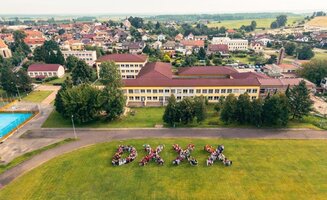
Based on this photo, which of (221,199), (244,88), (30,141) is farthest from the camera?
(244,88)

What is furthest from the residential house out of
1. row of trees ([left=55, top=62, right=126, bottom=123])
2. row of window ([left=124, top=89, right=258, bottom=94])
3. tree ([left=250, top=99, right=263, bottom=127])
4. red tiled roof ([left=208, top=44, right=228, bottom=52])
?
tree ([left=250, top=99, right=263, bottom=127])

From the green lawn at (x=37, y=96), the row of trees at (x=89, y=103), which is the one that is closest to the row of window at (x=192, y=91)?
the row of trees at (x=89, y=103)

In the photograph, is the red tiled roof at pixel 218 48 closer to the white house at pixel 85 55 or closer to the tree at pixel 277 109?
the white house at pixel 85 55

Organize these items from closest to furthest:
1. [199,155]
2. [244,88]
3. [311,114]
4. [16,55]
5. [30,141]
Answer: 1. [199,155]
2. [30,141]
3. [311,114]
4. [244,88]
5. [16,55]

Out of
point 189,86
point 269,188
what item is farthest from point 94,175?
point 189,86

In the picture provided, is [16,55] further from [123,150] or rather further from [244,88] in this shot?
[244,88]

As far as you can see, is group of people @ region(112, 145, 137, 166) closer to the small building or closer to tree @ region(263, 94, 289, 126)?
tree @ region(263, 94, 289, 126)

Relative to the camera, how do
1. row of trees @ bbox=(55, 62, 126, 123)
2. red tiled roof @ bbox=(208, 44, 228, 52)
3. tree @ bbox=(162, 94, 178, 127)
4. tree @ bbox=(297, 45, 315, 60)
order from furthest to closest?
red tiled roof @ bbox=(208, 44, 228, 52)
tree @ bbox=(297, 45, 315, 60)
row of trees @ bbox=(55, 62, 126, 123)
tree @ bbox=(162, 94, 178, 127)
